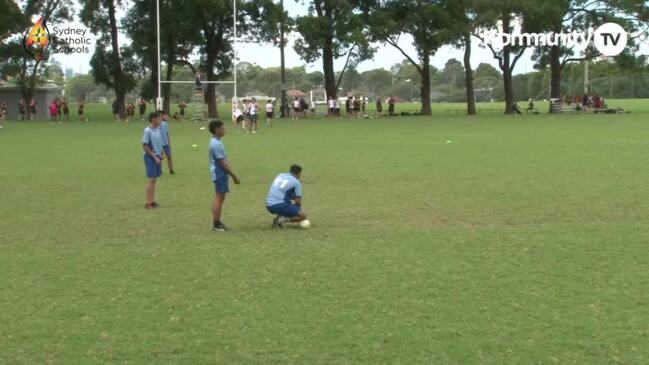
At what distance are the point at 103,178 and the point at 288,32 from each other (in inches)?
1390

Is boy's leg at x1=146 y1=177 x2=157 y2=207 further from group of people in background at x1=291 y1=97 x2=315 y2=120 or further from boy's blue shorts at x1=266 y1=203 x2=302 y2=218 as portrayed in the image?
group of people in background at x1=291 y1=97 x2=315 y2=120

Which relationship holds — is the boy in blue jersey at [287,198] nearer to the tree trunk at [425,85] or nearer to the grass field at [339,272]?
the grass field at [339,272]

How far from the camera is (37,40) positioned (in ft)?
155

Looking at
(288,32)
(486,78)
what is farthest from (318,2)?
(486,78)

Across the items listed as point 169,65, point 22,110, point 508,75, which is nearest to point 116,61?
point 169,65

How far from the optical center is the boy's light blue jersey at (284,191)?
8.78 metres

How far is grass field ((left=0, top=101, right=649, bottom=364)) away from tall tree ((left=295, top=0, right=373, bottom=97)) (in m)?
33.9

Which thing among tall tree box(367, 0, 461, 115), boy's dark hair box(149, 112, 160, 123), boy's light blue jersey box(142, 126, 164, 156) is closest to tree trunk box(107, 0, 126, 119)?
tall tree box(367, 0, 461, 115)

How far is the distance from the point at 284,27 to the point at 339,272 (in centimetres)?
4256

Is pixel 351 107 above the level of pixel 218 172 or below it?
above

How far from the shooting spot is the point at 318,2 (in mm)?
49250

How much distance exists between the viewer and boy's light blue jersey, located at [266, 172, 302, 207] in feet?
28.8

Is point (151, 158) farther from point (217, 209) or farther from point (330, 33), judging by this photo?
point (330, 33)

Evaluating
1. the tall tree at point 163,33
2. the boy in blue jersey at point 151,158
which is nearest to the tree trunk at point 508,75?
the tall tree at point 163,33
